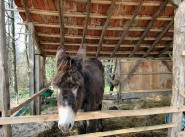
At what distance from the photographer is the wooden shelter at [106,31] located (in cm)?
357

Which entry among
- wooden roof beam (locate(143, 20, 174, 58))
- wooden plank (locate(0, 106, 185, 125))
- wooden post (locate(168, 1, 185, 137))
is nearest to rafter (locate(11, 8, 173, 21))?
wooden roof beam (locate(143, 20, 174, 58))

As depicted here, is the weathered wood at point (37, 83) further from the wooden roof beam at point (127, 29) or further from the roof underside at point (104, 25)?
the wooden roof beam at point (127, 29)

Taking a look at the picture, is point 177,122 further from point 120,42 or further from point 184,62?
point 120,42

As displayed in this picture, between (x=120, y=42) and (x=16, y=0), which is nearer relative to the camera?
(x=16, y=0)

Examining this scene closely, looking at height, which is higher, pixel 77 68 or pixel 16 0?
pixel 16 0

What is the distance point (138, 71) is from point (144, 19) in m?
3.62

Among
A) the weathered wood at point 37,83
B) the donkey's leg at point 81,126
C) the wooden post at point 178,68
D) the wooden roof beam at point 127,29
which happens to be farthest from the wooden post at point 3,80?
the wooden roof beam at point 127,29

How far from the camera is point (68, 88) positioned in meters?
2.56

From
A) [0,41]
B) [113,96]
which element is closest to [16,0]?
[0,41]

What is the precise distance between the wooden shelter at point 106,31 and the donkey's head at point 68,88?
0.55 metres

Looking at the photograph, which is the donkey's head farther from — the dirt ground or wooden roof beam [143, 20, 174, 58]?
wooden roof beam [143, 20, 174, 58]

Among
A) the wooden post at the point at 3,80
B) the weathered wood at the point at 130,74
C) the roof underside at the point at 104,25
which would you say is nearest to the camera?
the wooden post at the point at 3,80

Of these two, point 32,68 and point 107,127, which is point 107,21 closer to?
point 32,68

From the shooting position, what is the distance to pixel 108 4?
493 cm
